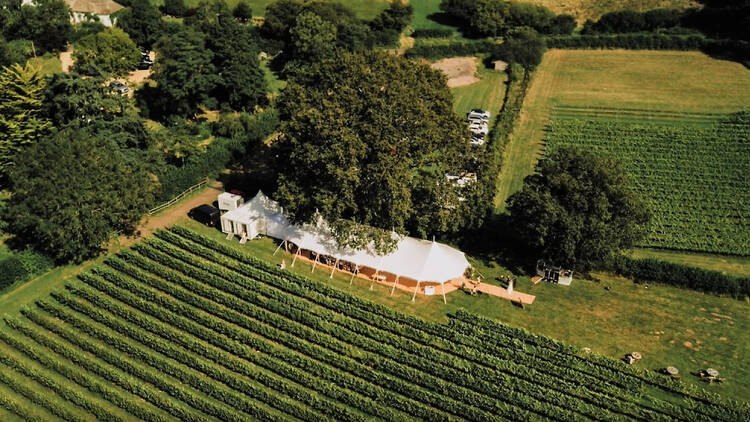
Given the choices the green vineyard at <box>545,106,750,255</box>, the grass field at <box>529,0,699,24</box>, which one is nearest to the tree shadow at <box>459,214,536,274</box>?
the green vineyard at <box>545,106,750,255</box>

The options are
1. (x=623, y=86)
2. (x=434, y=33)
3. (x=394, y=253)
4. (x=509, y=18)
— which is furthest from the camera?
(x=434, y=33)

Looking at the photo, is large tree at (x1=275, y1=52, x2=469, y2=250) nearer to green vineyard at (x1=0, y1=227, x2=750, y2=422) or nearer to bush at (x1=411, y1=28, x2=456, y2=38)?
green vineyard at (x1=0, y1=227, x2=750, y2=422)

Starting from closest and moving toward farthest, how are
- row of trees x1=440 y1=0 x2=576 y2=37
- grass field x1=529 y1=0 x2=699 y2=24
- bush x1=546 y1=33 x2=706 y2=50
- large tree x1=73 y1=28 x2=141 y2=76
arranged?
large tree x1=73 y1=28 x2=141 y2=76 → bush x1=546 y1=33 x2=706 y2=50 → row of trees x1=440 y1=0 x2=576 y2=37 → grass field x1=529 y1=0 x2=699 y2=24

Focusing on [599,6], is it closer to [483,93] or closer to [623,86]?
[623,86]

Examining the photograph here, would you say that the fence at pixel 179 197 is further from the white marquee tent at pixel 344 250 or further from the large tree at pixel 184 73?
the large tree at pixel 184 73

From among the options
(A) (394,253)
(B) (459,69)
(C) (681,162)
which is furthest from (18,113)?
(C) (681,162)

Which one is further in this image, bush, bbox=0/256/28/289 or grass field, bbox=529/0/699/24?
grass field, bbox=529/0/699/24

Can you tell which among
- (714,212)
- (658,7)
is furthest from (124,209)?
(658,7)
